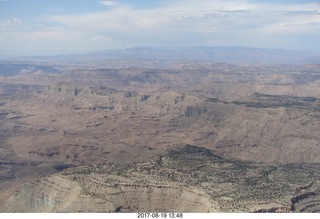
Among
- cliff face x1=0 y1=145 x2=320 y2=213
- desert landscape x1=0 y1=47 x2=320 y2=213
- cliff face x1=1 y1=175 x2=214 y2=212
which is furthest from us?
desert landscape x1=0 y1=47 x2=320 y2=213

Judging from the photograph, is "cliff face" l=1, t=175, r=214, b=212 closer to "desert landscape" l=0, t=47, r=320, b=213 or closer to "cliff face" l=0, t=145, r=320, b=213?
"cliff face" l=0, t=145, r=320, b=213

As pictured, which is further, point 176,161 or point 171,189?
point 176,161

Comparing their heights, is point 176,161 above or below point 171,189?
above

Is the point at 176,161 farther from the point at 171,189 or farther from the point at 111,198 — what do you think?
the point at 111,198

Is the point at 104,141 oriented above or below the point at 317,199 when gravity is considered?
below

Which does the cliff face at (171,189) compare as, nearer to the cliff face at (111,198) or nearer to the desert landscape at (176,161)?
the cliff face at (111,198)

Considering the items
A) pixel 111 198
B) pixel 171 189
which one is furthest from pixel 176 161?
pixel 111 198

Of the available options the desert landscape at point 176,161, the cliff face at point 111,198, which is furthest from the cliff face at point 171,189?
the desert landscape at point 176,161

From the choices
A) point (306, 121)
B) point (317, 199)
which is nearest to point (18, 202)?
point (317, 199)

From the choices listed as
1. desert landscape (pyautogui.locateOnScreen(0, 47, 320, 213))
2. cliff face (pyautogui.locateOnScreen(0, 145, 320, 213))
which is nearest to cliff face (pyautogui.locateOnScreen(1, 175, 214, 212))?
cliff face (pyautogui.locateOnScreen(0, 145, 320, 213))

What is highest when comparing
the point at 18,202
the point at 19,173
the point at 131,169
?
the point at 131,169

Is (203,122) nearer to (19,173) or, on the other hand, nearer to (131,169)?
(19,173)
